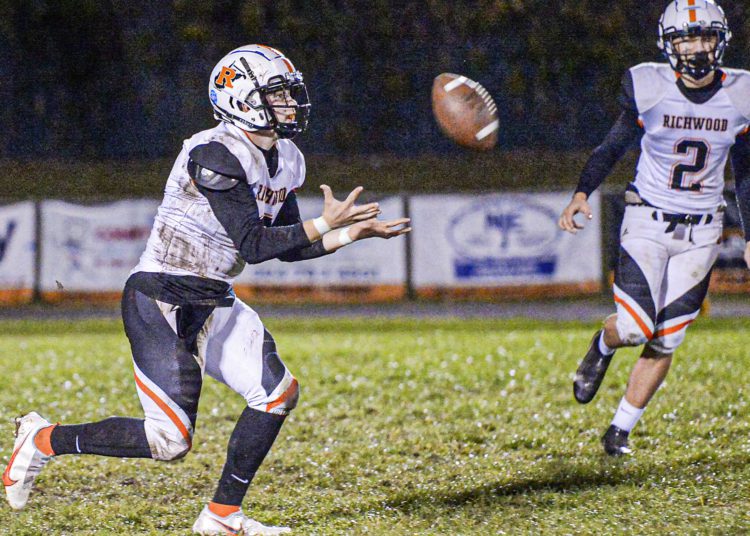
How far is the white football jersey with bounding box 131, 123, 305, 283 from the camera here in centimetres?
369

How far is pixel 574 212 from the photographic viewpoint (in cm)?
454

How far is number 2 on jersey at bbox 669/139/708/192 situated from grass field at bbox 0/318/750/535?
1233 mm

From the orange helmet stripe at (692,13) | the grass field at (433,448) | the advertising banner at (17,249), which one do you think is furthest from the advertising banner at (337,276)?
the orange helmet stripe at (692,13)

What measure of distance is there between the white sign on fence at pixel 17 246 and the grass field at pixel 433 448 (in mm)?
3512

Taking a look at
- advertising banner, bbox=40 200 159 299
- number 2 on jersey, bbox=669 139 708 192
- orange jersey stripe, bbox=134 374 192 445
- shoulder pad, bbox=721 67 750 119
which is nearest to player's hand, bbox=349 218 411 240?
orange jersey stripe, bbox=134 374 192 445

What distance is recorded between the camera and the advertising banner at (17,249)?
1167cm

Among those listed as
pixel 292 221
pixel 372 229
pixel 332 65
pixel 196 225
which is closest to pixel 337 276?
pixel 332 65

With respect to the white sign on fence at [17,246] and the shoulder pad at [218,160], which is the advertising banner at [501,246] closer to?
the white sign on fence at [17,246]

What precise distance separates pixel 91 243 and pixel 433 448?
7544 millimetres

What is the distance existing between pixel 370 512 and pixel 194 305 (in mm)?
1076

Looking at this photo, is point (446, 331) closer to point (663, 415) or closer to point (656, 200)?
point (663, 415)

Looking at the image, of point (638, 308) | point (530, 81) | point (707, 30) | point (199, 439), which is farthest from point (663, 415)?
point (530, 81)

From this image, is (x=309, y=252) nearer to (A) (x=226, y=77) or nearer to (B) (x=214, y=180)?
(B) (x=214, y=180)

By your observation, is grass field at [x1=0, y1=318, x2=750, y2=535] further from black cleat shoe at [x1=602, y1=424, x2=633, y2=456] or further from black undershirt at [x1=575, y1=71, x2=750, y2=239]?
black undershirt at [x1=575, y1=71, x2=750, y2=239]
